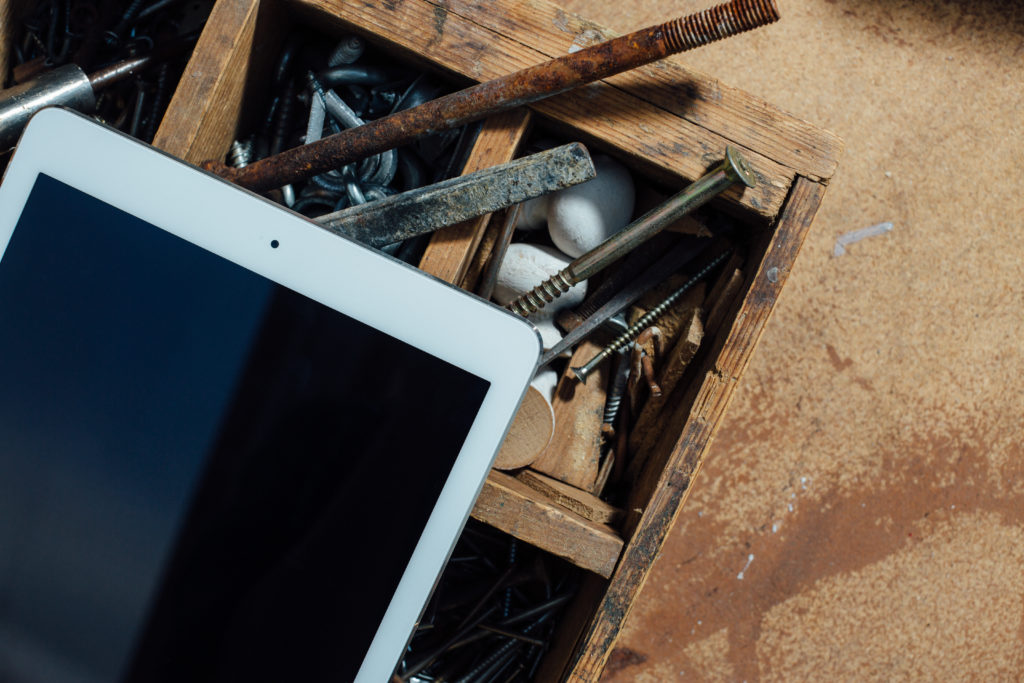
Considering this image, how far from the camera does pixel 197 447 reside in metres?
0.51

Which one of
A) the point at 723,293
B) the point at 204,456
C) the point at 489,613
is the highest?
the point at 723,293

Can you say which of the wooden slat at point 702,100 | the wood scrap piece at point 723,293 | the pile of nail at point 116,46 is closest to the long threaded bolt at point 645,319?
the wood scrap piece at point 723,293

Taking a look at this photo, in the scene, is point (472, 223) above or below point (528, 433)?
above

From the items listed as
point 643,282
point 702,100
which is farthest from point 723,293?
point 702,100

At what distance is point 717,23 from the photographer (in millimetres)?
547

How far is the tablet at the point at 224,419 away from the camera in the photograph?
500mm

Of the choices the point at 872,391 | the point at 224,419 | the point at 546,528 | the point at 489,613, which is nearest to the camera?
the point at 224,419

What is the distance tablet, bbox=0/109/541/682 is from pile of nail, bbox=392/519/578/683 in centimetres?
25

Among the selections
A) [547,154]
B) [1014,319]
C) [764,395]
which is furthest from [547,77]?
[1014,319]

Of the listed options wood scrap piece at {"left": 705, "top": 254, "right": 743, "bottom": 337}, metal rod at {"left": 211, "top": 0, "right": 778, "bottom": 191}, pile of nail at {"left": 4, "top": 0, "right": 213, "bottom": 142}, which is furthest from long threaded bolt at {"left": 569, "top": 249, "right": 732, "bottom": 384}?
pile of nail at {"left": 4, "top": 0, "right": 213, "bottom": 142}

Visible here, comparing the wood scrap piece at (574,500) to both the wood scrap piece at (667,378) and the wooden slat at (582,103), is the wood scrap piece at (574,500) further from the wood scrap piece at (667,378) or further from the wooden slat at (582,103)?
the wooden slat at (582,103)

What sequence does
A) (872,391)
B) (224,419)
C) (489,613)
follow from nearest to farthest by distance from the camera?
(224,419) < (489,613) < (872,391)

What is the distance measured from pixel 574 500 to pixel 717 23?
445 millimetres

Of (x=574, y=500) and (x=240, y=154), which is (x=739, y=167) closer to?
(x=574, y=500)
